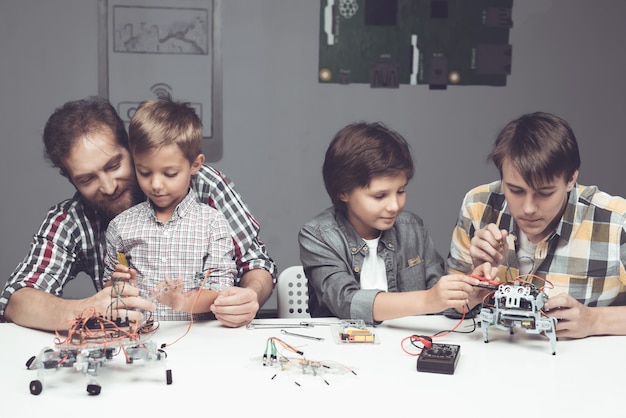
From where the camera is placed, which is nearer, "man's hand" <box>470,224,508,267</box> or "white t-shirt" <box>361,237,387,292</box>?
"man's hand" <box>470,224,508,267</box>

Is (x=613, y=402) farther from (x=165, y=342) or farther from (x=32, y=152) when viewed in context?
(x=32, y=152)

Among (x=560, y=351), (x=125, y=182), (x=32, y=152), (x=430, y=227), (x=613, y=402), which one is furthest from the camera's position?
(x=430, y=227)

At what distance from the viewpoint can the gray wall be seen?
3580mm

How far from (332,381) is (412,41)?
9.17 ft

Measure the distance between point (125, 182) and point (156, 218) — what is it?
0.67ft

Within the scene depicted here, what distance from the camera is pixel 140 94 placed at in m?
3.64

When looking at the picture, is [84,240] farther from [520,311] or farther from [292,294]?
[520,311]

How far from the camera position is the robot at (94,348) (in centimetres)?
132

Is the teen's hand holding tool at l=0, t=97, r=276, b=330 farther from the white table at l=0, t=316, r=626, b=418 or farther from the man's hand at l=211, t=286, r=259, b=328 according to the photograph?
the white table at l=0, t=316, r=626, b=418

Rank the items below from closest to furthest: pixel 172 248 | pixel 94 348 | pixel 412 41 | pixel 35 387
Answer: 1. pixel 35 387
2. pixel 94 348
3. pixel 172 248
4. pixel 412 41

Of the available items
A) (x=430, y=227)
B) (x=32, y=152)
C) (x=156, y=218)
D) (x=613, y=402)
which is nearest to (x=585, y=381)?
(x=613, y=402)

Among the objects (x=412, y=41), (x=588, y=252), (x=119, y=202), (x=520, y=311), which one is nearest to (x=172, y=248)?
(x=119, y=202)

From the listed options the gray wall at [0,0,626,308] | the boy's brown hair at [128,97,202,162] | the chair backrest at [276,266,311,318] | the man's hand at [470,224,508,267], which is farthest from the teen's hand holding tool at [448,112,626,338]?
the gray wall at [0,0,626,308]

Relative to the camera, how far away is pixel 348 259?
1961mm
